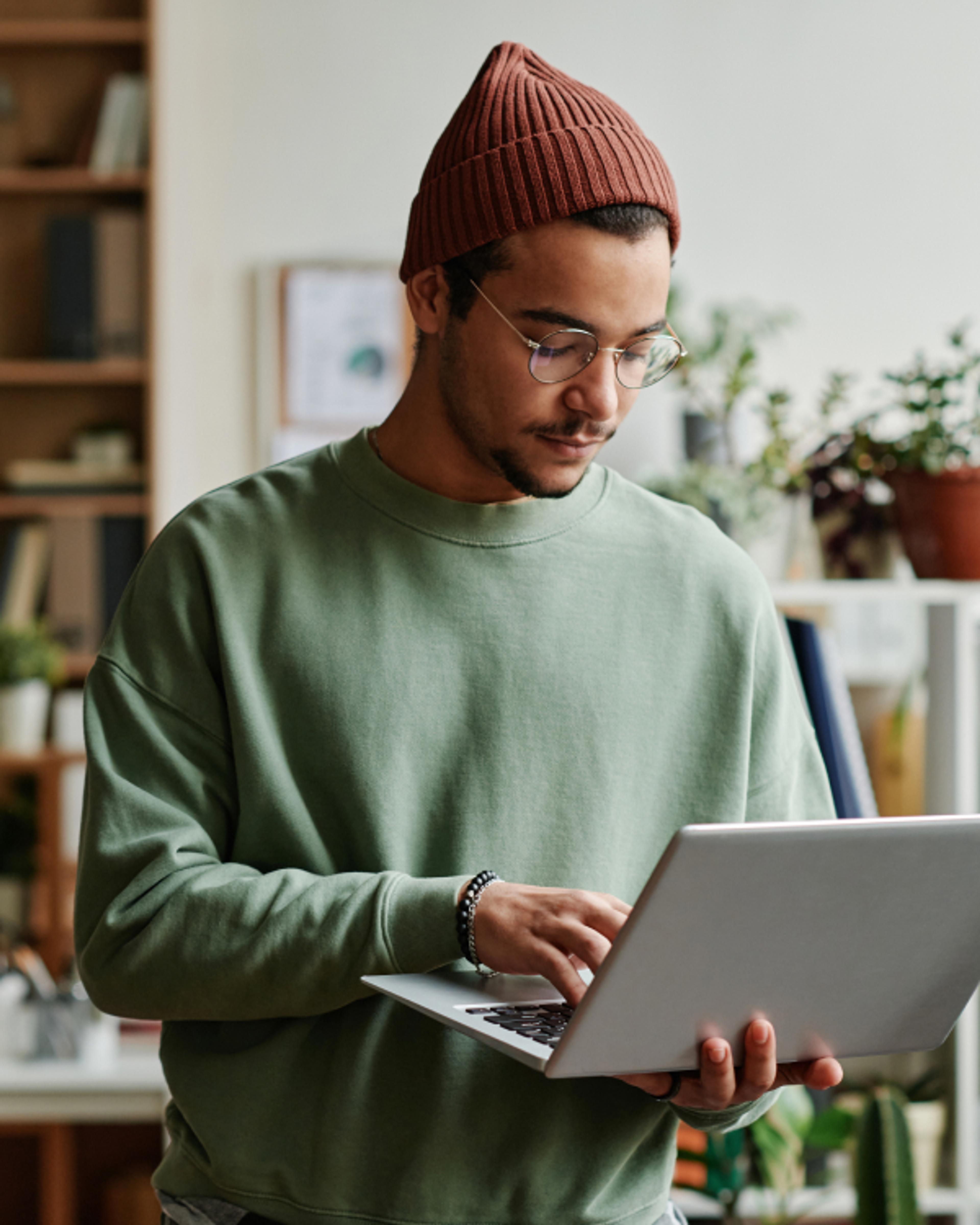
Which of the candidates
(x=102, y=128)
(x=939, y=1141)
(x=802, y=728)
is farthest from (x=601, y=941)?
(x=102, y=128)

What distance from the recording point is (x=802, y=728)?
1.20m

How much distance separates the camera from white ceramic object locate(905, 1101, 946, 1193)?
205 cm

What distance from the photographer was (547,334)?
3.30ft

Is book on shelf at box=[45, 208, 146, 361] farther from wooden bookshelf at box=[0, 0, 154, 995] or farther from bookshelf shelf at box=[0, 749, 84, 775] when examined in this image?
bookshelf shelf at box=[0, 749, 84, 775]

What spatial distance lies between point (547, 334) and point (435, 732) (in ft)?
1.05

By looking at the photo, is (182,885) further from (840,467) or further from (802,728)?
(840,467)

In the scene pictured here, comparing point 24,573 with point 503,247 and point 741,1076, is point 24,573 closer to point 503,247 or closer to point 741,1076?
point 503,247

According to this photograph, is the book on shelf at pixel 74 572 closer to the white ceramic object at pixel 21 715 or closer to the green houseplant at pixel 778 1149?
the white ceramic object at pixel 21 715

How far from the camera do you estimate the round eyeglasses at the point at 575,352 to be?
1.01 meters

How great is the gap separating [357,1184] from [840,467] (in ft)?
4.62

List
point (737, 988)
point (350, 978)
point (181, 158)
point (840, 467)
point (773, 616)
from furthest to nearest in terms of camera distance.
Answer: point (181, 158)
point (840, 467)
point (773, 616)
point (350, 978)
point (737, 988)

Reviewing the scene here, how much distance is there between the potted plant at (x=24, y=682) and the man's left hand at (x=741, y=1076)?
2.17 meters

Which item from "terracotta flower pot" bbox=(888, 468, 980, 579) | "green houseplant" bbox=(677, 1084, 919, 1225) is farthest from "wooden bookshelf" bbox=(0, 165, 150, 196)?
"green houseplant" bbox=(677, 1084, 919, 1225)

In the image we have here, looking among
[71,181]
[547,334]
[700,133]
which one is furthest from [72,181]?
[547,334]
